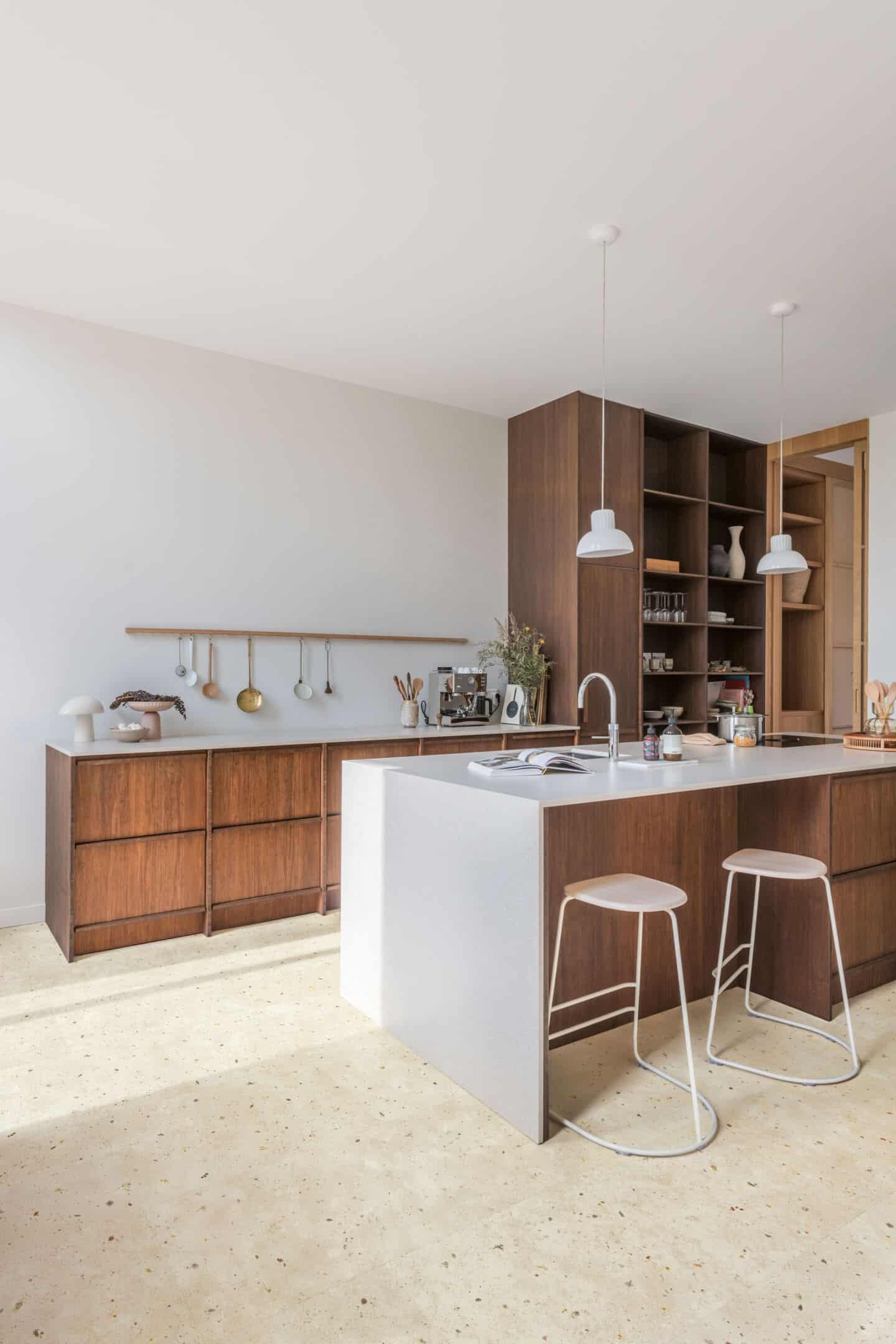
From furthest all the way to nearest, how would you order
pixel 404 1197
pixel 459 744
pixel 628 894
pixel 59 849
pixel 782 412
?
pixel 782 412 → pixel 459 744 → pixel 59 849 → pixel 628 894 → pixel 404 1197

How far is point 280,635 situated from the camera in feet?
13.6

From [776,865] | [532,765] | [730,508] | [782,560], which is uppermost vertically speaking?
[730,508]

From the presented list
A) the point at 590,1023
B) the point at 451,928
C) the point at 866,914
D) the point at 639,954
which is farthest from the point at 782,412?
the point at 451,928

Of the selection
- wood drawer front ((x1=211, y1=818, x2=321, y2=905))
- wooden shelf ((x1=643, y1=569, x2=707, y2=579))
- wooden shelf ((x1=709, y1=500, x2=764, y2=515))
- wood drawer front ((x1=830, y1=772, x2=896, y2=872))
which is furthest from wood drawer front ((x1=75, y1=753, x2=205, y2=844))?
wooden shelf ((x1=709, y1=500, x2=764, y2=515))

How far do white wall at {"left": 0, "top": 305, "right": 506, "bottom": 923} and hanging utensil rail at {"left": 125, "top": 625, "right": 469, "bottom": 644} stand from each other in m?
0.03

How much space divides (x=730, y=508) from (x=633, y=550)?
1542mm

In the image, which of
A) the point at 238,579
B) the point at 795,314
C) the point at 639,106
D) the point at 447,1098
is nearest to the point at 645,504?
the point at 795,314

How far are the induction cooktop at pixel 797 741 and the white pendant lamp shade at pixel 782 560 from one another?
70cm

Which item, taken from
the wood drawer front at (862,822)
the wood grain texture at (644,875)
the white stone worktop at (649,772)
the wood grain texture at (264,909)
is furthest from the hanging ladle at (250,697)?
the wood drawer front at (862,822)

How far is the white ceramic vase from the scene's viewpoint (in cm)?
545

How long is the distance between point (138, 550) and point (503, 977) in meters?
2.77

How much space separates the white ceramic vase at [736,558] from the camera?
545cm

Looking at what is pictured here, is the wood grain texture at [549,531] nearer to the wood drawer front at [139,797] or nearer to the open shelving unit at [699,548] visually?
the open shelving unit at [699,548]

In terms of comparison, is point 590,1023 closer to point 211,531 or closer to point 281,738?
point 281,738
